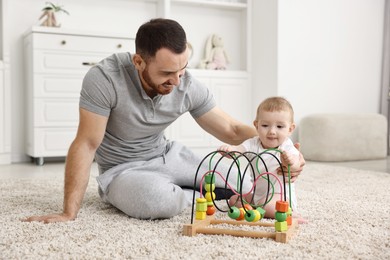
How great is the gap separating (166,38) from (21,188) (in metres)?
1.20

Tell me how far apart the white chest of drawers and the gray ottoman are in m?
1.71

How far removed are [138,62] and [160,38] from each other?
0.45 feet

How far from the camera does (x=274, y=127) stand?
60.8 inches

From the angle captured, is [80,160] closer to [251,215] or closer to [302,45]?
[251,215]

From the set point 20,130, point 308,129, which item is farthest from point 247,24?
point 20,130

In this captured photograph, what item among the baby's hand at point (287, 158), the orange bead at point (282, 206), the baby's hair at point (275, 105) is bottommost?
the orange bead at point (282, 206)

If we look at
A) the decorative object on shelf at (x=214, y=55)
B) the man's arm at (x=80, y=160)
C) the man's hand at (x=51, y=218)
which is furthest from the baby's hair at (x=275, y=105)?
the decorative object on shelf at (x=214, y=55)

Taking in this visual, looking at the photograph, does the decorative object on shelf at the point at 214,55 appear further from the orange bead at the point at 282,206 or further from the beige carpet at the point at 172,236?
the orange bead at the point at 282,206

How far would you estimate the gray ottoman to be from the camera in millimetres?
3686

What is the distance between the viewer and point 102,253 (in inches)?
46.5

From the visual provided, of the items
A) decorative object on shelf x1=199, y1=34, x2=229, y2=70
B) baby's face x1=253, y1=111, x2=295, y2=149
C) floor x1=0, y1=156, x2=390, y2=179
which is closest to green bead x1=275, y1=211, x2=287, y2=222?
baby's face x1=253, y1=111, x2=295, y2=149

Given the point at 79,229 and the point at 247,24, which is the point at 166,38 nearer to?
the point at 79,229

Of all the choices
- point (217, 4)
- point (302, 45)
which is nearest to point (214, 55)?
point (217, 4)

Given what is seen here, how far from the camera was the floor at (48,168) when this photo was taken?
9.24 feet
